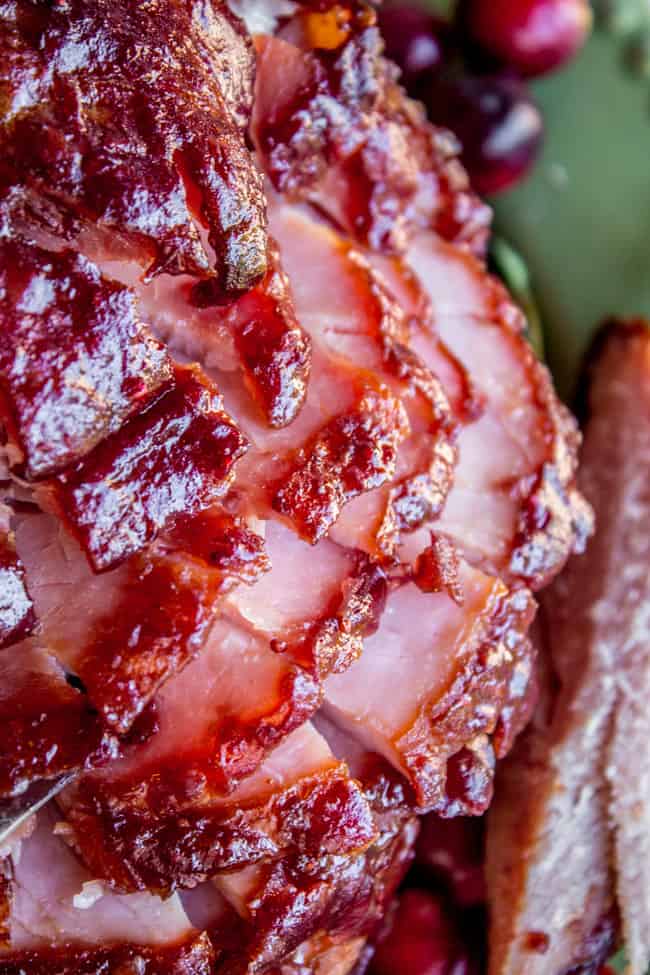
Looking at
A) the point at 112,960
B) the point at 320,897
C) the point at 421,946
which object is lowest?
the point at 421,946

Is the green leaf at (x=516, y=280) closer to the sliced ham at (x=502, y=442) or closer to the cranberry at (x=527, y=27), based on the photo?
the cranberry at (x=527, y=27)

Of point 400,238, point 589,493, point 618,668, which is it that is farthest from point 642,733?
point 400,238

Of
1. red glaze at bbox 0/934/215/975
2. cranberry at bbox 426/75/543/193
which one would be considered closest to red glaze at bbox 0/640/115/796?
red glaze at bbox 0/934/215/975

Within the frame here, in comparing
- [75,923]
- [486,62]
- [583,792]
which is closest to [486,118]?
[486,62]

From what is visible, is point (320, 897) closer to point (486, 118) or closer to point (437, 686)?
point (437, 686)

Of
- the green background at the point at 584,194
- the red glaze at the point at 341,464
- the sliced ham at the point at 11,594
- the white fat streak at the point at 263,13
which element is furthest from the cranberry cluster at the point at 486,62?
the sliced ham at the point at 11,594

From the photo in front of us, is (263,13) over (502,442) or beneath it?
over
